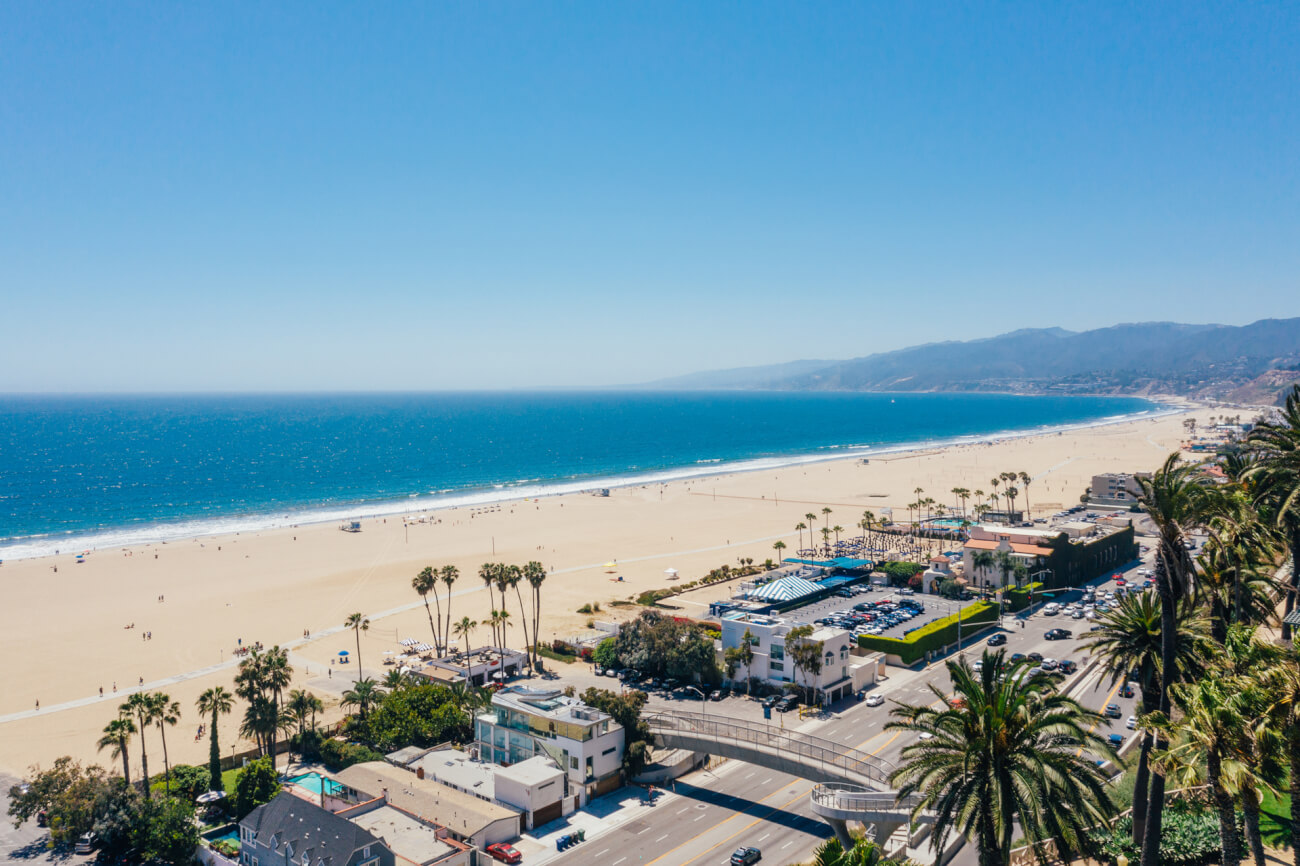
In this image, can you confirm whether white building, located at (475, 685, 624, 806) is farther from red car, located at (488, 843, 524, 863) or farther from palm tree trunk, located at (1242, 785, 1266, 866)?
palm tree trunk, located at (1242, 785, 1266, 866)

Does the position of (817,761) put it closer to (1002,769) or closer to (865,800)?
(865,800)

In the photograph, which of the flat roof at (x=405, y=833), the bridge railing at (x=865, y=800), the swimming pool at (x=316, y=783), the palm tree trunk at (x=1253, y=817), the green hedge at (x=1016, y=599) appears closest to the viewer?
the palm tree trunk at (x=1253, y=817)

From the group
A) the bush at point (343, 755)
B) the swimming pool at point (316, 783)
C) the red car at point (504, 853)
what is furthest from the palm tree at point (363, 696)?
the red car at point (504, 853)

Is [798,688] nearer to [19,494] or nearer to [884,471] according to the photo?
[884,471]

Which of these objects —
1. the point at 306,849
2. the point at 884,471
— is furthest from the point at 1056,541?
the point at 884,471

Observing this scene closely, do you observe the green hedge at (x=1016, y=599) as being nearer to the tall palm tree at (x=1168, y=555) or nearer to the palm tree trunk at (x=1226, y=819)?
the tall palm tree at (x=1168, y=555)

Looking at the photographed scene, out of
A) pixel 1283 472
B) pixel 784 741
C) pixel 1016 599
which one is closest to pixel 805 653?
pixel 784 741

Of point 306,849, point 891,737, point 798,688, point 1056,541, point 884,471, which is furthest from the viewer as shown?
point 884,471
